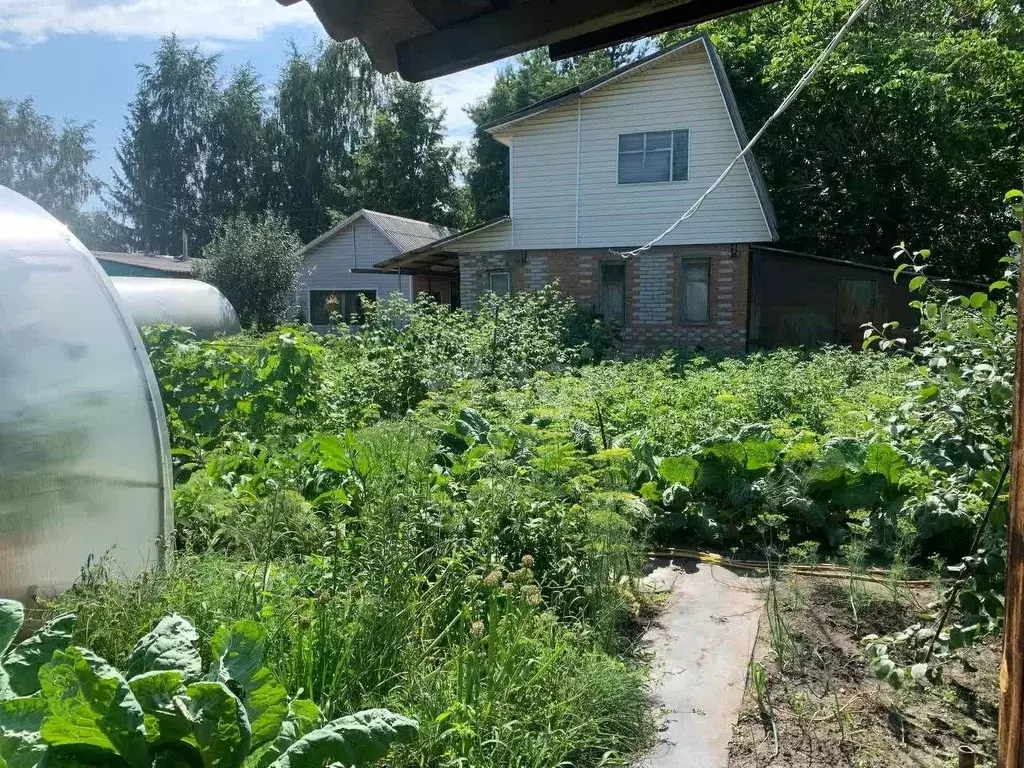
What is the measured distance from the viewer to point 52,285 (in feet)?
12.7

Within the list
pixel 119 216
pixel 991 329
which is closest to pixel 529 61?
pixel 119 216

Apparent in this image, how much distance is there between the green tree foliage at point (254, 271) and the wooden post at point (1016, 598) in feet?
84.1

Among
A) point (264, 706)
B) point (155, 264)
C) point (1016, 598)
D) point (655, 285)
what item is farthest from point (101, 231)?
point (1016, 598)

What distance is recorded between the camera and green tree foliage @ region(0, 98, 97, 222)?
5509cm

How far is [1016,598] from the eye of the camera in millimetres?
1318

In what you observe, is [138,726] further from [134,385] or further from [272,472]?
[272,472]

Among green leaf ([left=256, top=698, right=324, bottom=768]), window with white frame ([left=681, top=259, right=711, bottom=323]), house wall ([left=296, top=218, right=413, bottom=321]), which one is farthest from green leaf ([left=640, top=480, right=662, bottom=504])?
house wall ([left=296, top=218, right=413, bottom=321])

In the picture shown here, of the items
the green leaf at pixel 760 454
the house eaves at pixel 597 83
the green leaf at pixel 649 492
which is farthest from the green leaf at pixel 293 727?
the house eaves at pixel 597 83

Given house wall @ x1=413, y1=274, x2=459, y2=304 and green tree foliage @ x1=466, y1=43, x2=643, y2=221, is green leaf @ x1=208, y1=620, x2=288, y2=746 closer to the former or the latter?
house wall @ x1=413, y1=274, x2=459, y2=304

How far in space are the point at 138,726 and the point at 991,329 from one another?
296 centimetres

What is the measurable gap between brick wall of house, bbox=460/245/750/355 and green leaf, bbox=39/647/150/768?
54.0 feet

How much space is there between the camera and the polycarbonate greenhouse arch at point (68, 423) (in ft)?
10.8

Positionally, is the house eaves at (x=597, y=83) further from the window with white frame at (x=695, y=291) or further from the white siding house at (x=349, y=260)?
the white siding house at (x=349, y=260)

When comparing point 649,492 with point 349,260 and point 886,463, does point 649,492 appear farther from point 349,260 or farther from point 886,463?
point 349,260
